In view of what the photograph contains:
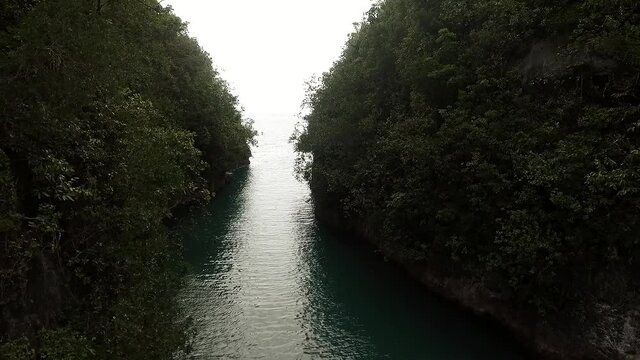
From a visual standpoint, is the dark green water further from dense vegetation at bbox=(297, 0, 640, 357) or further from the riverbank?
dense vegetation at bbox=(297, 0, 640, 357)

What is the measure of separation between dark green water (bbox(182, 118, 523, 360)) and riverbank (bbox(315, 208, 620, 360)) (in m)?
0.55

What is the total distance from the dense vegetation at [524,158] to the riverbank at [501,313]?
1.18ft

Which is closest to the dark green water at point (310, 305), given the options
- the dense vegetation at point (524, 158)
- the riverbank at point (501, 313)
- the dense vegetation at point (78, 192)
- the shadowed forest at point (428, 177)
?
the riverbank at point (501, 313)

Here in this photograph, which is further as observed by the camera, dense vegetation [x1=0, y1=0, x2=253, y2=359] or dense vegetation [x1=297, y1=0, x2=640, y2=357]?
dense vegetation [x1=297, y1=0, x2=640, y2=357]

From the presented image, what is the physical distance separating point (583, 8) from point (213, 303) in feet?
69.1

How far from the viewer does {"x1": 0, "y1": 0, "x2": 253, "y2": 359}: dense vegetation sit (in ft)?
33.3

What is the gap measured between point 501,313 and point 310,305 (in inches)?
355

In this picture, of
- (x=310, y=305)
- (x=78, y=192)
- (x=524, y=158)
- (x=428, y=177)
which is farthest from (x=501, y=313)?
(x=78, y=192)

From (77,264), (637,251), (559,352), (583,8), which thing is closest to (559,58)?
(583,8)

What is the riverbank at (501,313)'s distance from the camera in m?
16.0

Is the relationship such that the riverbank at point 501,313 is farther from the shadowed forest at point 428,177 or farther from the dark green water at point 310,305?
the dark green water at point 310,305

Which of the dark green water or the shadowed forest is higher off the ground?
the shadowed forest

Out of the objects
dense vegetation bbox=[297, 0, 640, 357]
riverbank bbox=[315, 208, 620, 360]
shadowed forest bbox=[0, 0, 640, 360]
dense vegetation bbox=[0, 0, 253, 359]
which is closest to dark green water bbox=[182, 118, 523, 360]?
riverbank bbox=[315, 208, 620, 360]

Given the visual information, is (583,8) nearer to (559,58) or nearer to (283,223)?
(559,58)
